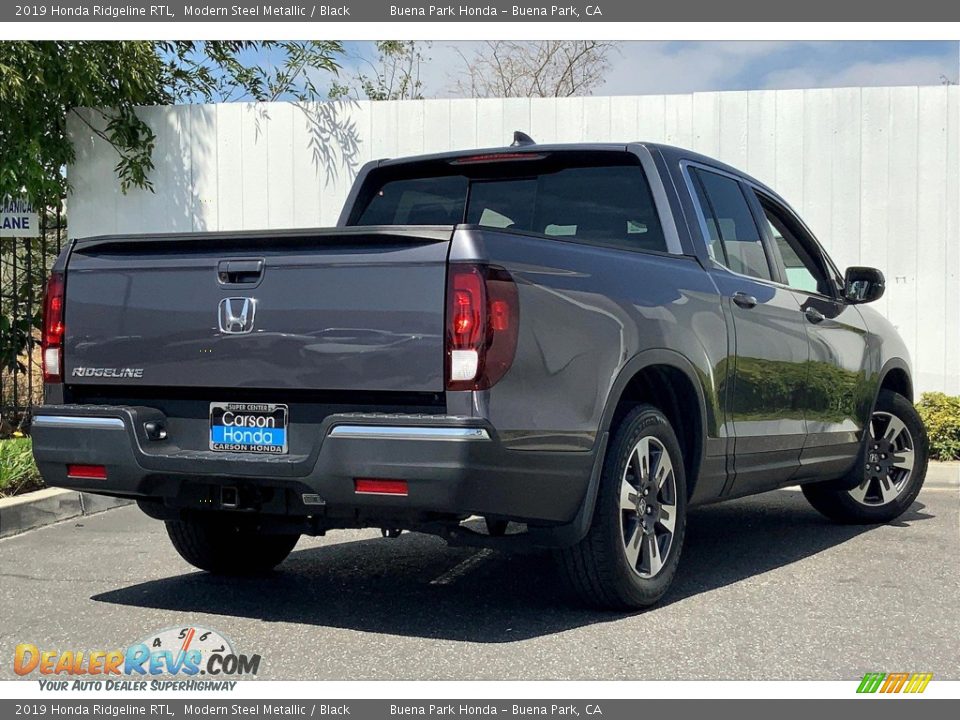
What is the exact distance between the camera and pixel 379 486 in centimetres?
423

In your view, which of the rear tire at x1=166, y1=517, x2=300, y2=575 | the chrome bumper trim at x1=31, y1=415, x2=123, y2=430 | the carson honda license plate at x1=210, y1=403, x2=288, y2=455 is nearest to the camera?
the carson honda license plate at x1=210, y1=403, x2=288, y2=455

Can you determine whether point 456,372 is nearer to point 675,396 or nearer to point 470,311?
point 470,311

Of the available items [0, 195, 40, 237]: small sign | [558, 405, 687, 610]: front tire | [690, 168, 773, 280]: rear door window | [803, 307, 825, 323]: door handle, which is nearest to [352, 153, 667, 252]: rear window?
[690, 168, 773, 280]: rear door window

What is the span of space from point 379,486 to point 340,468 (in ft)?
0.50

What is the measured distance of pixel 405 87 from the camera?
17.8 m

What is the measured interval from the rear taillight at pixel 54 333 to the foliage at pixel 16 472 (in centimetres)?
288

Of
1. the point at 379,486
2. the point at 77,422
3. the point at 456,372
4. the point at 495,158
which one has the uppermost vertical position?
the point at 495,158

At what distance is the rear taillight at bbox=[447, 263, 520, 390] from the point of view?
4.14 m

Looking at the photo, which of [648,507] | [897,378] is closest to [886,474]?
[897,378]

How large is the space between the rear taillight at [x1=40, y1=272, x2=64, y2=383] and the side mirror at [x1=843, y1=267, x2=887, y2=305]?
13.9 feet

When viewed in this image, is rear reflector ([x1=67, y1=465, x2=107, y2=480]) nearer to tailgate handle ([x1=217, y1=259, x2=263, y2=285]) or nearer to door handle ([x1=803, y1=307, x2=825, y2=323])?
tailgate handle ([x1=217, y1=259, x2=263, y2=285])

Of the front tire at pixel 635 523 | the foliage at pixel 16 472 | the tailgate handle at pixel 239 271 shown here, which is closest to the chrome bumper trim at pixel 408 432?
Answer: the tailgate handle at pixel 239 271

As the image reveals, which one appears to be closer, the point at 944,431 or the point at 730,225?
the point at 730,225

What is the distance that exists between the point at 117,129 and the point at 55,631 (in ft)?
24.2
